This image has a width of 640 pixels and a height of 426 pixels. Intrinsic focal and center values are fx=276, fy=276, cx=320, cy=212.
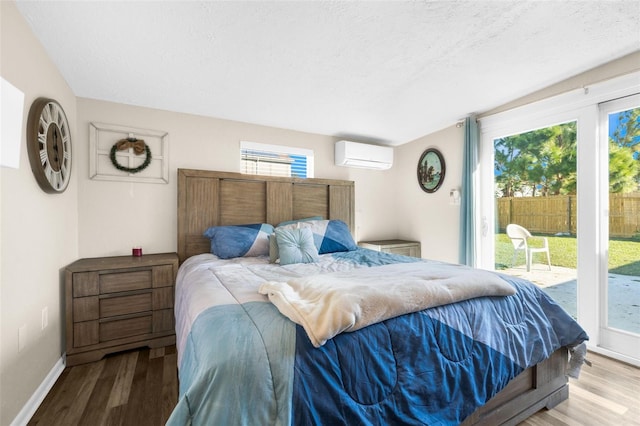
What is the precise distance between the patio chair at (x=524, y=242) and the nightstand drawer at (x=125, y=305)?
371cm

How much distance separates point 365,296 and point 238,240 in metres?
1.77

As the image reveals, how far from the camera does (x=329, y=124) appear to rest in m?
3.41

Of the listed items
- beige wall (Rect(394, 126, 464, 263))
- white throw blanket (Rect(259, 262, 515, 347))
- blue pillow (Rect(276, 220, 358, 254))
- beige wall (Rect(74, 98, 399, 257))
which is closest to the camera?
white throw blanket (Rect(259, 262, 515, 347))

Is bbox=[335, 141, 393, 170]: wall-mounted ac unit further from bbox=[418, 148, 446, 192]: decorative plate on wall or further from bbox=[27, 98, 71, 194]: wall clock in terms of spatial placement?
bbox=[27, 98, 71, 194]: wall clock

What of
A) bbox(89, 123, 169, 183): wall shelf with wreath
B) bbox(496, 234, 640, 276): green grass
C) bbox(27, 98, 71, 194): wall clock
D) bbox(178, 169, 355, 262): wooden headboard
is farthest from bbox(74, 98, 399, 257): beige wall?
bbox(496, 234, 640, 276): green grass

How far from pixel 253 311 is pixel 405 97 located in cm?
254

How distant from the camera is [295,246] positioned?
2383 mm

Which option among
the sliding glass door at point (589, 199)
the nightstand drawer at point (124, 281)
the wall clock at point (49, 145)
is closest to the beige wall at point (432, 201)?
the sliding glass door at point (589, 199)

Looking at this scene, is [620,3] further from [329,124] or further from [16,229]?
[16,229]

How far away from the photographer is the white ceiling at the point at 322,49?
1.64 m

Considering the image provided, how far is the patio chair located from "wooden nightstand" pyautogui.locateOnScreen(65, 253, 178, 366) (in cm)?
350

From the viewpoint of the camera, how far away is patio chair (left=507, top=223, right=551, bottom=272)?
2830 millimetres

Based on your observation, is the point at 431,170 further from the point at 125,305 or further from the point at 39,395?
the point at 39,395

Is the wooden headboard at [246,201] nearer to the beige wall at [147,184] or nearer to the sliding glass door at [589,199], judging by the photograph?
the beige wall at [147,184]
